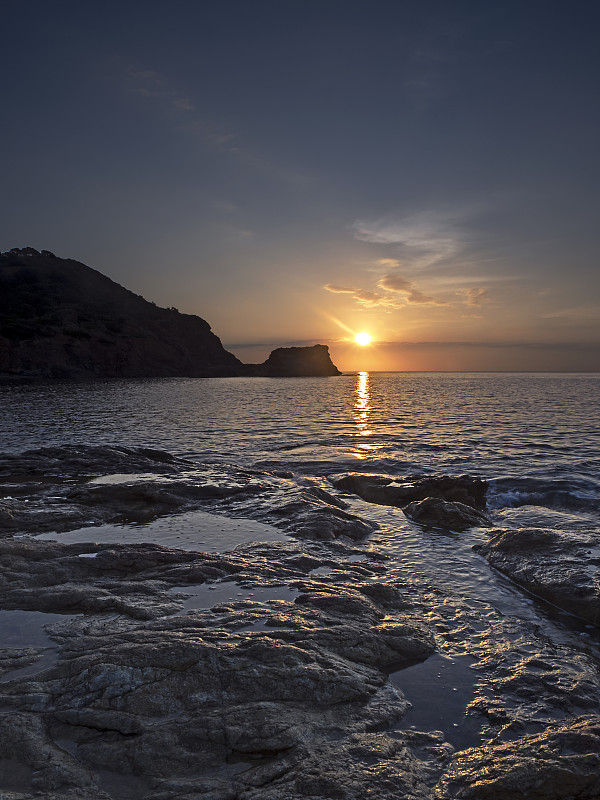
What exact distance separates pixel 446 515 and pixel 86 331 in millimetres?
129139

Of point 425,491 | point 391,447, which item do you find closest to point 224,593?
point 425,491

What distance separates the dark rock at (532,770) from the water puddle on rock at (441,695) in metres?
0.26

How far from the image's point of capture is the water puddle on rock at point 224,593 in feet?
22.1

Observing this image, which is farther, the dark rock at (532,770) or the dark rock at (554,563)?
the dark rock at (554,563)

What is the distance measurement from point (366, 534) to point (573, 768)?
7050 mm

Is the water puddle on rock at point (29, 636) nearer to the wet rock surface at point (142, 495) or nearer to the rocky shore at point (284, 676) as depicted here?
the rocky shore at point (284, 676)

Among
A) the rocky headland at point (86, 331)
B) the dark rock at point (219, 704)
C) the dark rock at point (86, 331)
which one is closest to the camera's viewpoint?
the dark rock at point (219, 704)

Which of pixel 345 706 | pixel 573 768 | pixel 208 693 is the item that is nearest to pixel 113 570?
pixel 208 693

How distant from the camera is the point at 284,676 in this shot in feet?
15.7

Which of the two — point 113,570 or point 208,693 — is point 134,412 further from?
point 208,693

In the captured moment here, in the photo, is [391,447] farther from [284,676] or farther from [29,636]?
[29,636]

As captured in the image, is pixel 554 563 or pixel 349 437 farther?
pixel 349 437

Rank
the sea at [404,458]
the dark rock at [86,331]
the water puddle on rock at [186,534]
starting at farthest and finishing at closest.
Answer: the dark rock at [86,331], the water puddle on rock at [186,534], the sea at [404,458]

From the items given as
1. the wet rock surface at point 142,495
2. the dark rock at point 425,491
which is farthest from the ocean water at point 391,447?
the wet rock surface at point 142,495
